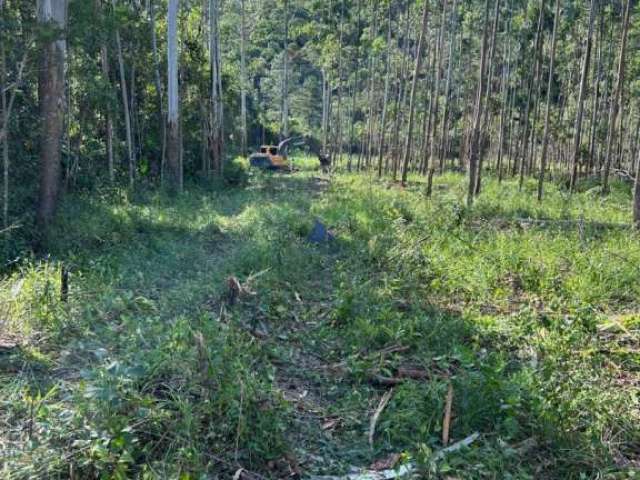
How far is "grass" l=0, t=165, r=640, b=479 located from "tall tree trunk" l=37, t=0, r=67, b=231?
446mm

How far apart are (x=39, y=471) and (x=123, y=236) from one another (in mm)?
7284

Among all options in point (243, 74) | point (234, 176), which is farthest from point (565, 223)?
point (243, 74)

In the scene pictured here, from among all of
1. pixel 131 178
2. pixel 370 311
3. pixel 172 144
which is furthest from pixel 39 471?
pixel 172 144

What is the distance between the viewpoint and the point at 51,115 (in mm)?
10547

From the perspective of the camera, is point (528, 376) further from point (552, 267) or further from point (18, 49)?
point (18, 49)

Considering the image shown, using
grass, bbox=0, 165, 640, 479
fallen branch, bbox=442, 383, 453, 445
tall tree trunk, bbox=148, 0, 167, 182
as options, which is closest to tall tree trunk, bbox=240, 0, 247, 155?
tall tree trunk, bbox=148, 0, 167, 182

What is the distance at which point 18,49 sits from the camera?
32.7 ft

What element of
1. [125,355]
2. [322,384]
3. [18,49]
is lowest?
[322,384]

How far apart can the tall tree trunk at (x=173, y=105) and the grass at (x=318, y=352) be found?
6894 mm

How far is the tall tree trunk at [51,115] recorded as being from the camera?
10.4 metres

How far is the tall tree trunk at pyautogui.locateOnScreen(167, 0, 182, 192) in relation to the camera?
16.6 meters

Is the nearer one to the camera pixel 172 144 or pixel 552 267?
pixel 552 267

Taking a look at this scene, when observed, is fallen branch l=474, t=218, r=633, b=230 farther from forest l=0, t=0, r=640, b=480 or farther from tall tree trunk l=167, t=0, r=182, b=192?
tall tree trunk l=167, t=0, r=182, b=192

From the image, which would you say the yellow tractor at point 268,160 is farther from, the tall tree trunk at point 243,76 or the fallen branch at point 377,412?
the fallen branch at point 377,412
